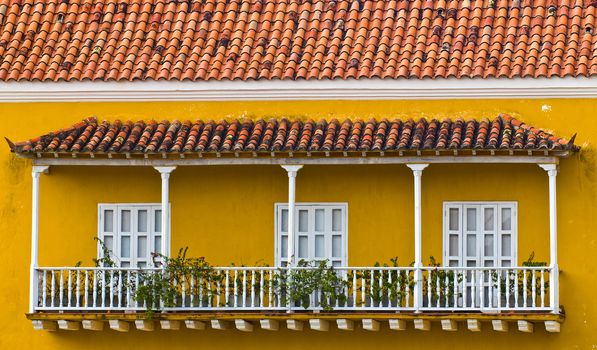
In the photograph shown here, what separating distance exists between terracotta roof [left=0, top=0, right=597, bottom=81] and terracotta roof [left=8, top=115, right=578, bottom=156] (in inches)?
31.2

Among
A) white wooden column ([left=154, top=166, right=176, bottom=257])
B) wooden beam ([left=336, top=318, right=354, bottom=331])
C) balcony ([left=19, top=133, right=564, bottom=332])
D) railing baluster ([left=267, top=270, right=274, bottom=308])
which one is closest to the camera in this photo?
balcony ([left=19, top=133, right=564, bottom=332])

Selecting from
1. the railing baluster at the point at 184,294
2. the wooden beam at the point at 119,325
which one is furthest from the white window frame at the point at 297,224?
the wooden beam at the point at 119,325

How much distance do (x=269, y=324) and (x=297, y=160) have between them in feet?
8.37

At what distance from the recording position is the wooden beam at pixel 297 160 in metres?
34.3

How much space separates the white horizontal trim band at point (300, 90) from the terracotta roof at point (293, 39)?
14 centimetres

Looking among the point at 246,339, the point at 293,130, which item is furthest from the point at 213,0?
the point at 246,339

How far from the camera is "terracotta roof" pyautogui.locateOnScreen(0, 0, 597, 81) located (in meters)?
35.6

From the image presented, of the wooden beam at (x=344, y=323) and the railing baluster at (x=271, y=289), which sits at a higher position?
the railing baluster at (x=271, y=289)

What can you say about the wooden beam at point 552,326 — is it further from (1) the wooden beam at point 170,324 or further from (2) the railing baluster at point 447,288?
(1) the wooden beam at point 170,324

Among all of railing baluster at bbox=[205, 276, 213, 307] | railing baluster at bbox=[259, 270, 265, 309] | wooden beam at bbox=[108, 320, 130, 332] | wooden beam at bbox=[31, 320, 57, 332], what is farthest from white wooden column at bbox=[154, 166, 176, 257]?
wooden beam at bbox=[31, 320, 57, 332]

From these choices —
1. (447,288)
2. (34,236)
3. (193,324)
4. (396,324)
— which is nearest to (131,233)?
(34,236)

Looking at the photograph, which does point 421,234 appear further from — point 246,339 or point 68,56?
point 68,56

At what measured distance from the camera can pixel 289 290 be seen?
34.5 metres

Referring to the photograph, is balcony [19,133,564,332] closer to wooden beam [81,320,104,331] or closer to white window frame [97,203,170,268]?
wooden beam [81,320,104,331]
